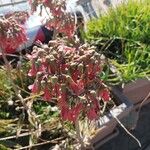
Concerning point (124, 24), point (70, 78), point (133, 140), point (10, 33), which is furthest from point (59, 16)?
point (133, 140)

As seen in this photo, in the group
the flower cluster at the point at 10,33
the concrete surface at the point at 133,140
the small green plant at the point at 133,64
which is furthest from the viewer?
the concrete surface at the point at 133,140

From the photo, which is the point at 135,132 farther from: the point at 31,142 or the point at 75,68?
the point at 75,68

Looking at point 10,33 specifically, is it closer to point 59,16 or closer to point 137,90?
point 59,16

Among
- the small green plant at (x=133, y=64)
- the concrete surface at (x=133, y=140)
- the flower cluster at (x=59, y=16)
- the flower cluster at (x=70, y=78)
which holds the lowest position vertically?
the concrete surface at (x=133, y=140)

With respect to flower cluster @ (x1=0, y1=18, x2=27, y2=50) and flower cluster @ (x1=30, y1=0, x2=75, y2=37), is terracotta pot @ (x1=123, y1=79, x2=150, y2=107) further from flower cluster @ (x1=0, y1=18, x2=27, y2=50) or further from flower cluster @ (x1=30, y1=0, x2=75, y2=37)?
flower cluster @ (x1=0, y1=18, x2=27, y2=50)

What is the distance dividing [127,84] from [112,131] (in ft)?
0.96

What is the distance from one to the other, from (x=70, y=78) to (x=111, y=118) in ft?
2.56

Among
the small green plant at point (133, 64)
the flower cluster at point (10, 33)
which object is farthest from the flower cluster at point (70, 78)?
the small green plant at point (133, 64)

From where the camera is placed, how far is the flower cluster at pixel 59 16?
2023 mm

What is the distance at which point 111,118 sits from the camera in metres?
2.26

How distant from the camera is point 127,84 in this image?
2486mm

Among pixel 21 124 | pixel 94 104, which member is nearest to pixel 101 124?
pixel 21 124

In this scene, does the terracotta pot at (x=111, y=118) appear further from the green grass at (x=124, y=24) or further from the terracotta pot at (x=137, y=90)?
the green grass at (x=124, y=24)

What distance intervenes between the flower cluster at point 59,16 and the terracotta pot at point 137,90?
2.00 ft
